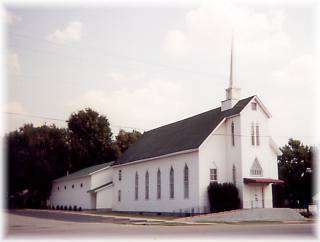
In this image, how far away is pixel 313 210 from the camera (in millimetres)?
43625

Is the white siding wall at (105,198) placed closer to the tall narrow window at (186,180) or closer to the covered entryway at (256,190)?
the tall narrow window at (186,180)

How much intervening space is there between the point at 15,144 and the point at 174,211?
41.0m

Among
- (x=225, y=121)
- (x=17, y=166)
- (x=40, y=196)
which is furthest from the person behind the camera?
(x=40, y=196)

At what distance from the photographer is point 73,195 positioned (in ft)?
221

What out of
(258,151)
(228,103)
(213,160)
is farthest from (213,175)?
(228,103)

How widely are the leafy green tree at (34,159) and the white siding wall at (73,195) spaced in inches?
97.9

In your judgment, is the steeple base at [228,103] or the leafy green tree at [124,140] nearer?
the steeple base at [228,103]

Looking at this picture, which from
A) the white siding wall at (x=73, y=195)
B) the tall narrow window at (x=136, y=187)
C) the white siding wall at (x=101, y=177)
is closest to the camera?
the tall narrow window at (x=136, y=187)

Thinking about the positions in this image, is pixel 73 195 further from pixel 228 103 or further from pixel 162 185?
pixel 228 103

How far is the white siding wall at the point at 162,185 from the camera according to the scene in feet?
134

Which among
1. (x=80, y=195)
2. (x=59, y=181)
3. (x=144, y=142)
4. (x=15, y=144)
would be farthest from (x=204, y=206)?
(x=15, y=144)

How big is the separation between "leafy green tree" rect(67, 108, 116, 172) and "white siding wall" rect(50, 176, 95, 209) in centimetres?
671

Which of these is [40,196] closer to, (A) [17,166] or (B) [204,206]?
(A) [17,166]

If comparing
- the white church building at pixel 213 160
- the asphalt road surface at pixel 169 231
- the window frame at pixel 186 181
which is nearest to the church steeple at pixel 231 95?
the white church building at pixel 213 160
